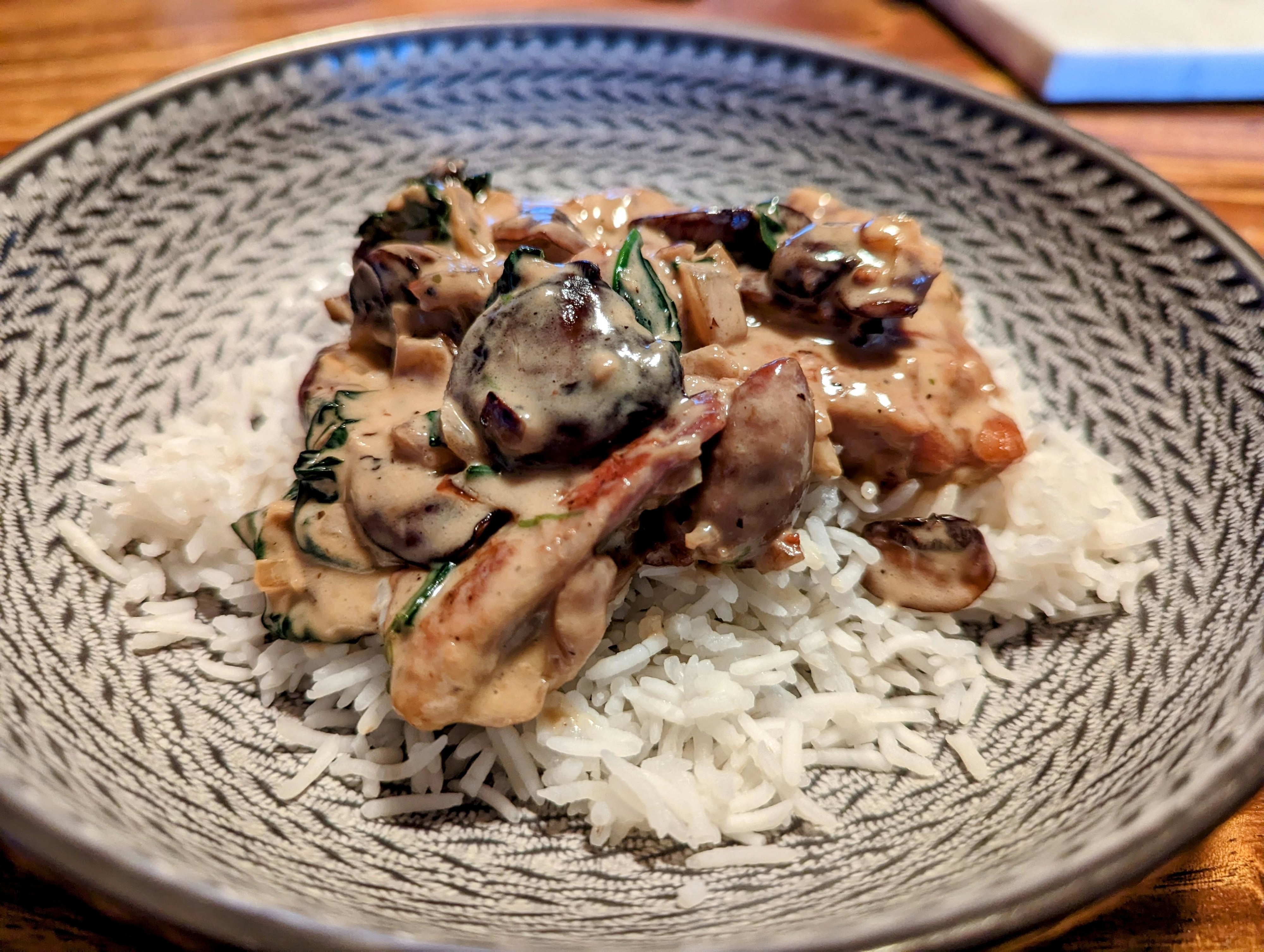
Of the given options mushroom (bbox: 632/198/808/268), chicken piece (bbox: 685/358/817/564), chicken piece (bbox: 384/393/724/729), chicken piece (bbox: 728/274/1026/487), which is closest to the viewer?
chicken piece (bbox: 384/393/724/729)

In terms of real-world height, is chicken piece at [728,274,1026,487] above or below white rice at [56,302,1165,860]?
above

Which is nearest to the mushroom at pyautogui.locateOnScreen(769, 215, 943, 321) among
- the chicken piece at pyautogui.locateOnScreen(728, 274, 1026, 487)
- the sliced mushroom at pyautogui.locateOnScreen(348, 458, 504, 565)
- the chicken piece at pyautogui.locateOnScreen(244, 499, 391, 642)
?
the chicken piece at pyautogui.locateOnScreen(728, 274, 1026, 487)

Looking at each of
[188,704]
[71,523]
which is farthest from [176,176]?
[188,704]

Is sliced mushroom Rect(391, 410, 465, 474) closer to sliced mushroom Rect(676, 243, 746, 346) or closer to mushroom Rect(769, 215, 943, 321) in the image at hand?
sliced mushroom Rect(676, 243, 746, 346)

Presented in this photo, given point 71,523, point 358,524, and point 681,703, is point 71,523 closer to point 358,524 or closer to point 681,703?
point 358,524

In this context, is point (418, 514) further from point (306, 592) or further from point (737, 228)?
point (737, 228)

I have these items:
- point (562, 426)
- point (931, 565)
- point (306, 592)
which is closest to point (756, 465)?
point (562, 426)
